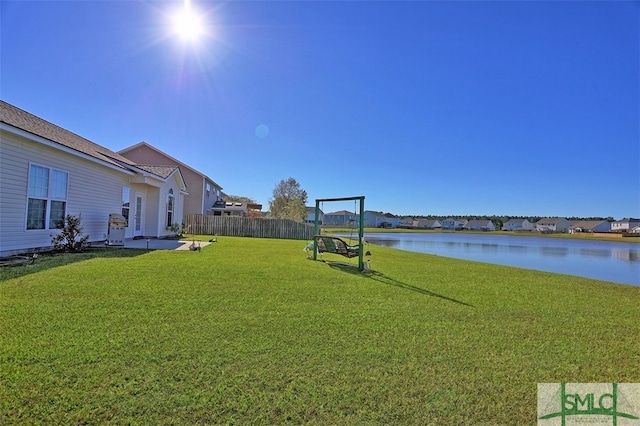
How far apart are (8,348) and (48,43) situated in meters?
11.1

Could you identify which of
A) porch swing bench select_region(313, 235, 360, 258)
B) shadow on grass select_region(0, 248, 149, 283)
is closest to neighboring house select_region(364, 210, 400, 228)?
porch swing bench select_region(313, 235, 360, 258)

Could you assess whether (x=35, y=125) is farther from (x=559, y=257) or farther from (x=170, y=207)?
(x=559, y=257)

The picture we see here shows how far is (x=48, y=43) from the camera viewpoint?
32.0 ft

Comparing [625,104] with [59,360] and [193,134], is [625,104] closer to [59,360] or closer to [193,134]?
[59,360]

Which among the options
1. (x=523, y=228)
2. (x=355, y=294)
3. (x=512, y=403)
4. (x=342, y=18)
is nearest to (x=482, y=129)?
(x=342, y=18)

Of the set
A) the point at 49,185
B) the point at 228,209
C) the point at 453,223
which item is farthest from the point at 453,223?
the point at 49,185

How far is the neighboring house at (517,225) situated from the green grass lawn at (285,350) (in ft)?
349

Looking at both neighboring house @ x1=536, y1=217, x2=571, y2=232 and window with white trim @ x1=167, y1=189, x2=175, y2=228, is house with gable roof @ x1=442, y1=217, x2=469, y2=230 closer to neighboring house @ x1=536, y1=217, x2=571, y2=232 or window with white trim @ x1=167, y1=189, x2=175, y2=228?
neighboring house @ x1=536, y1=217, x2=571, y2=232

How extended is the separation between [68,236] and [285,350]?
10.1m

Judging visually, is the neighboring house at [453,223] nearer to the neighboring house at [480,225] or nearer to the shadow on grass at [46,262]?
the neighboring house at [480,225]

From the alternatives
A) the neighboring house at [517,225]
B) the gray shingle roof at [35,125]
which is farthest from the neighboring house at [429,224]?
the gray shingle roof at [35,125]

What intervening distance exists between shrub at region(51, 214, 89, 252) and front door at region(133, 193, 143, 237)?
534cm

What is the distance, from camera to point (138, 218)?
52.0 ft

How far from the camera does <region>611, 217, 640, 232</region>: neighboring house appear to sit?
271 ft
